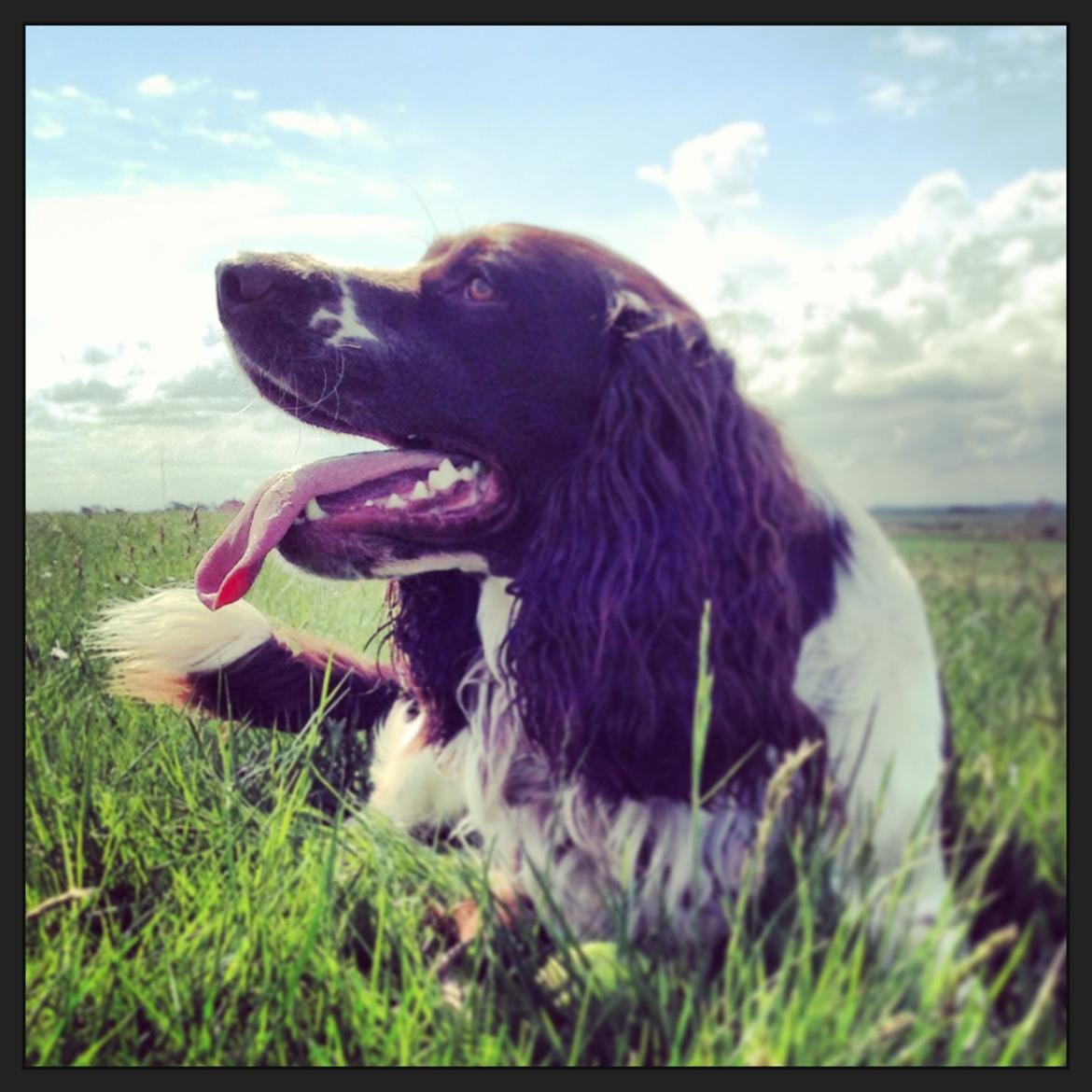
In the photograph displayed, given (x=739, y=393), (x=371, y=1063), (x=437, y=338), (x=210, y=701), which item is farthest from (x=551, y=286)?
(x=371, y=1063)

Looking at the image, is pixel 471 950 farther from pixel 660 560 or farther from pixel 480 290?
pixel 480 290

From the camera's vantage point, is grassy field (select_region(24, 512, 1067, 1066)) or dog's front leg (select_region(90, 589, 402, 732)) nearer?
grassy field (select_region(24, 512, 1067, 1066))

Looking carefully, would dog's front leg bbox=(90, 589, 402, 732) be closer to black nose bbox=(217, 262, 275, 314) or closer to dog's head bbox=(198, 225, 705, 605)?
dog's head bbox=(198, 225, 705, 605)

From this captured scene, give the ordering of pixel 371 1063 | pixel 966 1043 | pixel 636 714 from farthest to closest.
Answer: pixel 636 714 → pixel 371 1063 → pixel 966 1043

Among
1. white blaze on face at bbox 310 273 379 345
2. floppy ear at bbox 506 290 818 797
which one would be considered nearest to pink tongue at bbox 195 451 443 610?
white blaze on face at bbox 310 273 379 345

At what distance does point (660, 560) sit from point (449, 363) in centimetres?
63

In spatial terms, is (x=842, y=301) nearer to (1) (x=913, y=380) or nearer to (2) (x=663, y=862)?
(1) (x=913, y=380)

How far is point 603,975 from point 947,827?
73cm

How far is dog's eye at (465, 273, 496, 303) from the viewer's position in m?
2.41

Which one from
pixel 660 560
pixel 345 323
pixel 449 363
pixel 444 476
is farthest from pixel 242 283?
pixel 660 560

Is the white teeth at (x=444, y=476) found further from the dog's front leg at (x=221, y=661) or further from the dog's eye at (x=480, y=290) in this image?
the dog's front leg at (x=221, y=661)

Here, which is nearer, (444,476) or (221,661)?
(444,476)

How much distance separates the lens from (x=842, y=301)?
2473mm

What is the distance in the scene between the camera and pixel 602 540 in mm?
2387
